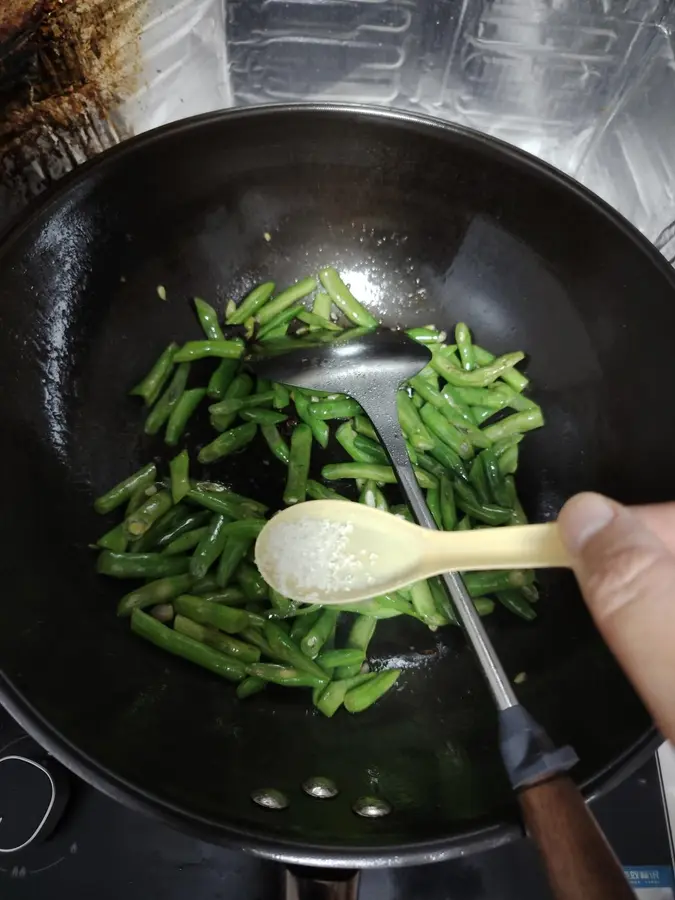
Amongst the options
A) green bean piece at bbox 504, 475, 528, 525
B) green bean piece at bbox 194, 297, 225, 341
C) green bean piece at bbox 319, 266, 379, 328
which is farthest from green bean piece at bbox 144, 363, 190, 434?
green bean piece at bbox 504, 475, 528, 525

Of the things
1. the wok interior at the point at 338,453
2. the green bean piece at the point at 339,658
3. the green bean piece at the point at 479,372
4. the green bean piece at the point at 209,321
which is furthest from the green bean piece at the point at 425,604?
the green bean piece at the point at 209,321

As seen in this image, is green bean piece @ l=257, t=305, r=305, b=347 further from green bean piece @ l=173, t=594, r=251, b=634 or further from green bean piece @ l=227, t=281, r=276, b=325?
green bean piece @ l=173, t=594, r=251, b=634

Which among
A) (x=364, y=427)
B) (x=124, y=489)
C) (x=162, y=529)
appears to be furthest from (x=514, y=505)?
(x=124, y=489)

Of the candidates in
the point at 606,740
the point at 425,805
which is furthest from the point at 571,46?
the point at 425,805

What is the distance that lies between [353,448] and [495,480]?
48cm

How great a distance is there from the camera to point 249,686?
1.73 m

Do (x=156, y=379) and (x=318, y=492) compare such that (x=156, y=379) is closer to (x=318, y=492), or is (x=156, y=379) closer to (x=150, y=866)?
(x=318, y=492)

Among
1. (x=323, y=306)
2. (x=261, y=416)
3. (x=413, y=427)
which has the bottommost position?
(x=413, y=427)

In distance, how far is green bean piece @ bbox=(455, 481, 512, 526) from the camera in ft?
6.51

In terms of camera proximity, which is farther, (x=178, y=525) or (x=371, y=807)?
(x=178, y=525)

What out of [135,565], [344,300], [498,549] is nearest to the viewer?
[498,549]

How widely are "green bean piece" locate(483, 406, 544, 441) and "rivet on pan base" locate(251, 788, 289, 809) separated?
1.28 meters

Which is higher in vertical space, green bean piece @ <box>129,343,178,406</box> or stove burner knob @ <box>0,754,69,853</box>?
green bean piece @ <box>129,343,178,406</box>

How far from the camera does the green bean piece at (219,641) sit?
178cm
